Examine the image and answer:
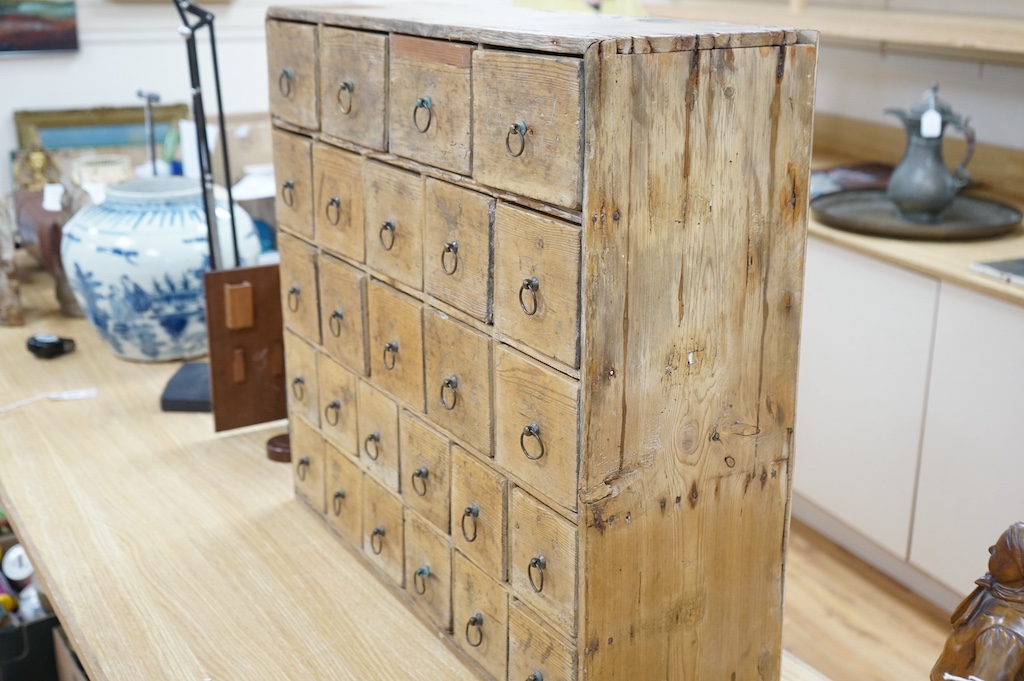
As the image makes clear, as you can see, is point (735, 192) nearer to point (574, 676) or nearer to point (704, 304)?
point (704, 304)

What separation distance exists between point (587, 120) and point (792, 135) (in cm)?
25

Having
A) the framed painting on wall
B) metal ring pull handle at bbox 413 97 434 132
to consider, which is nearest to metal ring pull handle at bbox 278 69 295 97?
metal ring pull handle at bbox 413 97 434 132

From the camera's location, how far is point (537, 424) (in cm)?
109

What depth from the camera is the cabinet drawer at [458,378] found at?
1.18 meters

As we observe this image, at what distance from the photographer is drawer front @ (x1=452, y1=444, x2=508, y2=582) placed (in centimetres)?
119

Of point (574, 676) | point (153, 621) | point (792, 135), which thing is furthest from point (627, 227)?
point (153, 621)

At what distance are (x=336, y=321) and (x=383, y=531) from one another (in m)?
0.29

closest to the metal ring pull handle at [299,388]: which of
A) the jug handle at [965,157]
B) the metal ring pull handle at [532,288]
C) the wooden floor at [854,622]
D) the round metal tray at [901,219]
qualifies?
the metal ring pull handle at [532,288]

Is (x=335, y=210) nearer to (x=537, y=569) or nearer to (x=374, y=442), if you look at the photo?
(x=374, y=442)

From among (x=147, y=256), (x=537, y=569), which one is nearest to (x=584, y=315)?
(x=537, y=569)

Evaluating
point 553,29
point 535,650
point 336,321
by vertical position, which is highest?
point 553,29

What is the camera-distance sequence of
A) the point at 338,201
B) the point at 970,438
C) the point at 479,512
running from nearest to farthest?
the point at 479,512
the point at 338,201
the point at 970,438

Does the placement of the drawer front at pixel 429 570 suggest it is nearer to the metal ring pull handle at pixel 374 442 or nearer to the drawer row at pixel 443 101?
the metal ring pull handle at pixel 374 442

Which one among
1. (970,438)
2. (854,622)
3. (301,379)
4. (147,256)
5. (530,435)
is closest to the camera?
(530,435)
